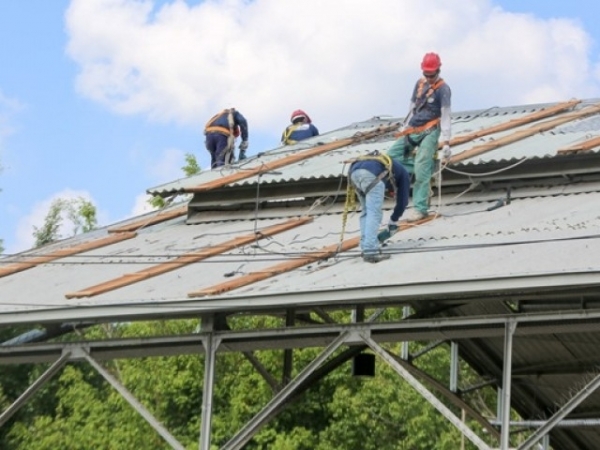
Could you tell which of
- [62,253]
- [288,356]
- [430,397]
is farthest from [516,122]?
[430,397]

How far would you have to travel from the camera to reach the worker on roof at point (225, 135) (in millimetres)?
26766

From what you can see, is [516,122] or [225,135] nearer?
[516,122]

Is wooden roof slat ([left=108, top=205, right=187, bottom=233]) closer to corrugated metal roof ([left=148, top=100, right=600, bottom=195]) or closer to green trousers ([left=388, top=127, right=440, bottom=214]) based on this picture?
corrugated metal roof ([left=148, top=100, right=600, bottom=195])

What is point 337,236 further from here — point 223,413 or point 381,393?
point 223,413

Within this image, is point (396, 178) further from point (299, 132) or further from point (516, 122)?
point (299, 132)

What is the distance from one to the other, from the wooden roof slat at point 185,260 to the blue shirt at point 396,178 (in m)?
2.48

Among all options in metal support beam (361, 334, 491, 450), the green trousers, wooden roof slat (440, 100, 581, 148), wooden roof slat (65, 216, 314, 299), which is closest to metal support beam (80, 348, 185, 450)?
wooden roof slat (65, 216, 314, 299)

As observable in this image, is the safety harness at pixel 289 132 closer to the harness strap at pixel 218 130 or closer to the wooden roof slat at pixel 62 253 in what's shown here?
the harness strap at pixel 218 130

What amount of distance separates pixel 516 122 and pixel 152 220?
5.24 meters

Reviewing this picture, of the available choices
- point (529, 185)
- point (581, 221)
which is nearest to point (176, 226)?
point (529, 185)

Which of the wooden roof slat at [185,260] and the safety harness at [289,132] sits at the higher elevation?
the safety harness at [289,132]

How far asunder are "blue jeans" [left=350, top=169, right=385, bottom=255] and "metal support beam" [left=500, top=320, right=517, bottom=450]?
8.18 ft

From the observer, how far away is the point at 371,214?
1766cm

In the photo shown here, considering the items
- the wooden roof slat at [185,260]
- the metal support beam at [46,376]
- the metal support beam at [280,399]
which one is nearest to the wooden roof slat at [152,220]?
the wooden roof slat at [185,260]
